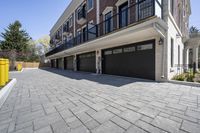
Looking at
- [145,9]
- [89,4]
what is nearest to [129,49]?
[145,9]

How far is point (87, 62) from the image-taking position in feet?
49.6

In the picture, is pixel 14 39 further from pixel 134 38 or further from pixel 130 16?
pixel 134 38

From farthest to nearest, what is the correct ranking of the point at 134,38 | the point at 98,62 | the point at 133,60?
the point at 98,62 → the point at 133,60 → the point at 134,38

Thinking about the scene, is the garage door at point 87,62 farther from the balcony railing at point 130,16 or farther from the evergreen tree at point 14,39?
the evergreen tree at point 14,39

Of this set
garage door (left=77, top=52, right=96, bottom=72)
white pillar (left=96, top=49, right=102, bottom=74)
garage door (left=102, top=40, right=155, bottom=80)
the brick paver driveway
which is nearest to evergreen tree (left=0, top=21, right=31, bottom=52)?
garage door (left=77, top=52, right=96, bottom=72)

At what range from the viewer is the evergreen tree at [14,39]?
37.1 meters

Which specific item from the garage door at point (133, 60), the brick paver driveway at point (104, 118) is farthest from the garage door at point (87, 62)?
the brick paver driveway at point (104, 118)

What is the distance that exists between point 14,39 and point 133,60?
42118 millimetres

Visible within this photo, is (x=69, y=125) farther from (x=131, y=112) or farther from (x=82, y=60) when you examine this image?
(x=82, y=60)

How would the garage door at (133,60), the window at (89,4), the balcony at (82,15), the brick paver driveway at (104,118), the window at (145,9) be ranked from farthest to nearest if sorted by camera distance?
the balcony at (82,15) → the window at (89,4) → the garage door at (133,60) → the window at (145,9) → the brick paver driveway at (104,118)

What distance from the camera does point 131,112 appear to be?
3031mm

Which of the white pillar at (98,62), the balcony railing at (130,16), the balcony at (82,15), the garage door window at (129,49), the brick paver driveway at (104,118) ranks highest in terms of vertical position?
the balcony at (82,15)

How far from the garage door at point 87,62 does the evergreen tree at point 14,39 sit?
1169 inches

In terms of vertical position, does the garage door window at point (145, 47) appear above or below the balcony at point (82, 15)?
below
